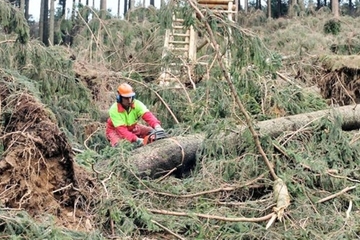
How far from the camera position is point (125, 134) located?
22.8 feet

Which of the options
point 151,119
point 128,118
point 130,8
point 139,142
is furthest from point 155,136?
point 130,8

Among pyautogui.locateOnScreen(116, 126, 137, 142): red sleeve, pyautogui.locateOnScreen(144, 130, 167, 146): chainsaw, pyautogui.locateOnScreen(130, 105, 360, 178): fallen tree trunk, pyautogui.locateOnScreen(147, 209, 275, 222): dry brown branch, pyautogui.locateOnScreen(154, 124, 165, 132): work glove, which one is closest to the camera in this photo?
pyautogui.locateOnScreen(147, 209, 275, 222): dry brown branch

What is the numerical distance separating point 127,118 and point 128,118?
1cm

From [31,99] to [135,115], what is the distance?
1.91m

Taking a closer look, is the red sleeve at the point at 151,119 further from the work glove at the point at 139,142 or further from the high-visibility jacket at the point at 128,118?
the work glove at the point at 139,142

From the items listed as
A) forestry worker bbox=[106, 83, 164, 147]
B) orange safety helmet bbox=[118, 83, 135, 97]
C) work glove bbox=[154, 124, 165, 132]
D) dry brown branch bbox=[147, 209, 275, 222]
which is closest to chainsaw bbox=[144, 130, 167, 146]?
work glove bbox=[154, 124, 165, 132]

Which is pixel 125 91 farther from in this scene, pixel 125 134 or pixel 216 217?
pixel 216 217

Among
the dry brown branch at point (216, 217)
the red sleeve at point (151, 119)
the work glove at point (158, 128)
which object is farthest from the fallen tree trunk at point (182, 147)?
the dry brown branch at point (216, 217)

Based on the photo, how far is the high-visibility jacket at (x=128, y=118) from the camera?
7000 millimetres

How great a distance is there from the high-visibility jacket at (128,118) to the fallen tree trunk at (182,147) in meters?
0.70

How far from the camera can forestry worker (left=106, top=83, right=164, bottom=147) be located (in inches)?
275

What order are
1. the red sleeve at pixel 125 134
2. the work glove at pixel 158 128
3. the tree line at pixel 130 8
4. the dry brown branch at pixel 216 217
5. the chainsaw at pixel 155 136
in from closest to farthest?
the dry brown branch at pixel 216 217 → the chainsaw at pixel 155 136 → the work glove at pixel 158 128 → the red sleeve at pixel 125 134 → the tree line at pixel 130 8

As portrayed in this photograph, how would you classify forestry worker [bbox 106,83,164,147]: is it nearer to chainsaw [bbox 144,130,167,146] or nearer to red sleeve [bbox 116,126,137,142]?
red sleeve [bbox 116,126,137,142]

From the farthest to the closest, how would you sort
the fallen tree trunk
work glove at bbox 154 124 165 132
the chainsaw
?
work glove at bbox 154 124 165 132 → the chainsaw → the fallen tree trunk
